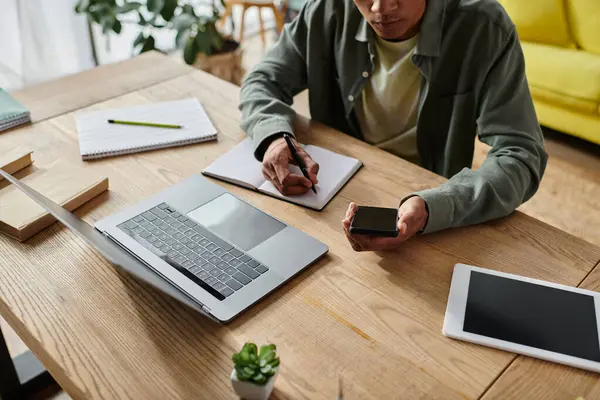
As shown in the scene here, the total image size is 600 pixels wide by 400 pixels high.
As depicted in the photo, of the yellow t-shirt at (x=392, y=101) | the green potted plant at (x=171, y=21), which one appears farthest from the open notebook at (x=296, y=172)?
the green potted plant at (x=171, y=21)

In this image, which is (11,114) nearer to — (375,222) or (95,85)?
(95,85)

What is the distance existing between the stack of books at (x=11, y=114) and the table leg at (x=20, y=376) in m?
0.54

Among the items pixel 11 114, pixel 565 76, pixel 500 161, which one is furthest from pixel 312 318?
pixel 565 76

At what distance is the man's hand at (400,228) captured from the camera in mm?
1013

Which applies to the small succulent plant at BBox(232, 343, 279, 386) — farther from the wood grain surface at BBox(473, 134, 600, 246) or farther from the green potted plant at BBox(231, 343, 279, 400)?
the wood grain surface at BBox(473, 134, 600, 246)

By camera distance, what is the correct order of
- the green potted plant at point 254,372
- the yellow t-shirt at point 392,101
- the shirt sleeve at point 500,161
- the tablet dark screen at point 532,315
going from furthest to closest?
1. the yellow t-shirt at point 392,101
2. the shirt sleeve at point 500,161
3. the tablet dark screen at point 532,315
4. the green potted plant at point 254,372

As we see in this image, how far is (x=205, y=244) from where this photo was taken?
1037mm

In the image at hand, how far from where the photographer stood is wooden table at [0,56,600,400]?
0.80 metres

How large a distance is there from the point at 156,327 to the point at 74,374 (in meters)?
0.13

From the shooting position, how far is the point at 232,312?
90cm

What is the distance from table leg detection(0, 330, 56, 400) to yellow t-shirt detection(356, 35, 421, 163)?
109cm

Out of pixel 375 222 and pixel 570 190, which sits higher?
pixel 375 222

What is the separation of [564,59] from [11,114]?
2322 millimetres

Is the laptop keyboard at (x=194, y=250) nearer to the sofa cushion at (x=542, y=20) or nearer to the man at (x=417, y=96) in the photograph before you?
the man at (x=417, y=96)
